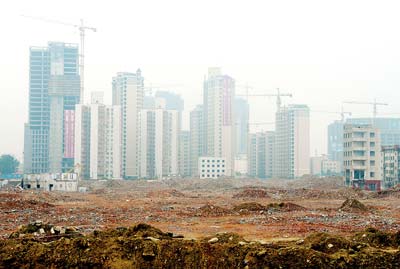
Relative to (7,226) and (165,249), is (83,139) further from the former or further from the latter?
(165,249)

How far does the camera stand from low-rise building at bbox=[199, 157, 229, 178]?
141 metres

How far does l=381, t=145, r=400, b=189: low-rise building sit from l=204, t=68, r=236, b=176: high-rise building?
64.6 meters

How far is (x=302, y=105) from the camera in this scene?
17275cm

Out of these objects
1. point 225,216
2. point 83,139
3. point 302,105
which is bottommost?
point 225,216

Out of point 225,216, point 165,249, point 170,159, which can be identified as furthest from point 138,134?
point 165,249

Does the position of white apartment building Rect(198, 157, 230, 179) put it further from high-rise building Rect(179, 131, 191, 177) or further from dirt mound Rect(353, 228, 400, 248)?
dirt mound Rect(353, 228, 400, 248)

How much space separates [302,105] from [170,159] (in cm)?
5362

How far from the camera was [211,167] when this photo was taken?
14212 centimetres

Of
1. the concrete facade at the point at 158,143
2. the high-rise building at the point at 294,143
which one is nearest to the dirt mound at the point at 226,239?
the concrete facade at the point at 158,143

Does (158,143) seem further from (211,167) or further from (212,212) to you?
(212,212)

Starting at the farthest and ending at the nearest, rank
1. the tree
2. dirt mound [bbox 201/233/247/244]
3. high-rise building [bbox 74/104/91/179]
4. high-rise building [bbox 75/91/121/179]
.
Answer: the tree, high-rise building [bbox 74/104/91/179], high-rise building [bbox 75/91/121/179], dirt mound [bbox 201/233/247/244]

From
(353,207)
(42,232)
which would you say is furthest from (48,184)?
(42,232)

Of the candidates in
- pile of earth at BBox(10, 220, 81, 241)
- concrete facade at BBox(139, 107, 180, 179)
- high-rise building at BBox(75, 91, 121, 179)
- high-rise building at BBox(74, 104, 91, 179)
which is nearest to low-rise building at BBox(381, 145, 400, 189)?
concrete facade at BBox(139, 107, 180, 179)

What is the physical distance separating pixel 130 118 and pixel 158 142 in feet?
37.6
